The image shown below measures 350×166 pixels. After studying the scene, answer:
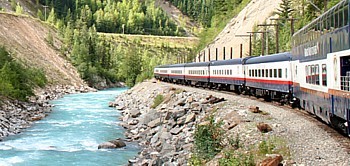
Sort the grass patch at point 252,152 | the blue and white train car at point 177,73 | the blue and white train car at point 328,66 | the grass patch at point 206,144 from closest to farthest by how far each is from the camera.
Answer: the blue and white train car at point 328,66 → the grass patch at point 252,152 → the grass patch at point 206,144 → the blue and white train car at point 177,73

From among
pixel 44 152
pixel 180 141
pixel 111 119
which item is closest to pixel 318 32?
pixel 180 141

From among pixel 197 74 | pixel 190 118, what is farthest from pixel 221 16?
pixel 190 118

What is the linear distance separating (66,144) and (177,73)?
44.1 metres

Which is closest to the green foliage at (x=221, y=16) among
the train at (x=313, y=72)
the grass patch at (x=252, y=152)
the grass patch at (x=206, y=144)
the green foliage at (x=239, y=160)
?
the train at (x=313, y=72)

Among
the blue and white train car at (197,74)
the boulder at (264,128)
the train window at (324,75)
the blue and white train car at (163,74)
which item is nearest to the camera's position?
the train window at (324,75)

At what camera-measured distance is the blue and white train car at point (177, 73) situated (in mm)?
69812

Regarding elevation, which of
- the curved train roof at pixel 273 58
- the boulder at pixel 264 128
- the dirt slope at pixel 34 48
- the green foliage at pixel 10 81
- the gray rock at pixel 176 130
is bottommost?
the gray rock at pixel 176 130

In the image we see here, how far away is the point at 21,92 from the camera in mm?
50781

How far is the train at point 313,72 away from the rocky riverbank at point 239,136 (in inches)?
39.2

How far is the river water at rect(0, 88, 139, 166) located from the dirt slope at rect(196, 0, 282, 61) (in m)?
49.9

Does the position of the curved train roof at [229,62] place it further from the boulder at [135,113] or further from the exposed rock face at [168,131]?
the boulder at [135,113]

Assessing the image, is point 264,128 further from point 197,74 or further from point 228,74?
point 197,74

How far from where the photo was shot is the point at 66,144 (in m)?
30.6

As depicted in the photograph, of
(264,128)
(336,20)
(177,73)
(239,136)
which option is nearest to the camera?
(336,20)
